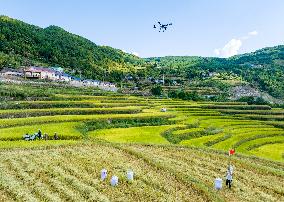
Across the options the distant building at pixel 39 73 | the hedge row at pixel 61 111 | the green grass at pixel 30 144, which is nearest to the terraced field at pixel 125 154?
the green grass at pixel 30 144

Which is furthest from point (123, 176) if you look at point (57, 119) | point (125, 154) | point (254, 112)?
point (254, 112)

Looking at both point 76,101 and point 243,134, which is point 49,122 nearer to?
point 76,101

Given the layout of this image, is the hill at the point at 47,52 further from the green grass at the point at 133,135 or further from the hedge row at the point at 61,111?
the green grass at the point at 133,135

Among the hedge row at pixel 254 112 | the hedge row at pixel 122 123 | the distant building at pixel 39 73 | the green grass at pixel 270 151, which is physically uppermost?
the distant building at pixel 39 73

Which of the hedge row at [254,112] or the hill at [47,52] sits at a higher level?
the hill at [47,52]

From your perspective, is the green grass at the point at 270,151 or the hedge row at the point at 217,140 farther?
the hedge row at the point at 217,140

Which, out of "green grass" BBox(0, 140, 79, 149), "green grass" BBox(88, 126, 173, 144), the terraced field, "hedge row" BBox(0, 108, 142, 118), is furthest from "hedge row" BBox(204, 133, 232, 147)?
"green grass" BBox(0, 140, 79, 149)

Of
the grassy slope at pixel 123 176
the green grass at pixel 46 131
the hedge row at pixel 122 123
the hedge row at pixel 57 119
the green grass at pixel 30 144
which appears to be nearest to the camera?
the grassy slope at pixel 123 176
